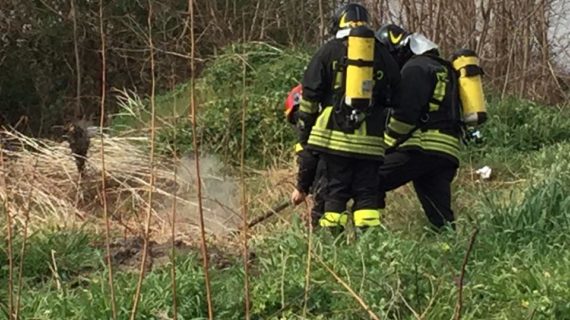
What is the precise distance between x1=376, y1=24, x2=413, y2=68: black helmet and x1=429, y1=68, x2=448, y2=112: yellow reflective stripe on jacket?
267mm

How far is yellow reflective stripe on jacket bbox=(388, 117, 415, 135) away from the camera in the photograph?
20.4ft

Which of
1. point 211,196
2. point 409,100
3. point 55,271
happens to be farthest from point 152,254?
point 211,196

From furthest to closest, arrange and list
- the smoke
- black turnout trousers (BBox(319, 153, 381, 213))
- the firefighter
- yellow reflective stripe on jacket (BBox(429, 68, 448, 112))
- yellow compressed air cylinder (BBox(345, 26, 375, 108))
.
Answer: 1. the smoke
2. yellow reflective stripe on jacket (BBox(429, 68, 448, 112))
3. the firefighter
4. black turnout trousers (BBox(319, 153, 381, 213))
5. yellow compressed air cylinder (BBox(345, 26, 375, 108))

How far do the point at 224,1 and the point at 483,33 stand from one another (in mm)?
4334

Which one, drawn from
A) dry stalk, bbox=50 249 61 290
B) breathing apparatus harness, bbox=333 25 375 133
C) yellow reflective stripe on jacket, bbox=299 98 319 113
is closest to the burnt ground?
dry stalk, bbox=50 249 61 290

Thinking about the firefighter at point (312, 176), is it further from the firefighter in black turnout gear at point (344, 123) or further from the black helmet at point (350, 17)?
the black helmet at point (350, 17)

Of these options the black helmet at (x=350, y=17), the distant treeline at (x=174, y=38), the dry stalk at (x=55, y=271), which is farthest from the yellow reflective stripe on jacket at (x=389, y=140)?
the distant treeline at (x=174, y=38)

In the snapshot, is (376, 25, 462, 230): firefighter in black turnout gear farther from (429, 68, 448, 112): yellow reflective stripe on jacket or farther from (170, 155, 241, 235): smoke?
(170, 155, 241, 235): smoke

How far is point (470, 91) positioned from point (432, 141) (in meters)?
0.45

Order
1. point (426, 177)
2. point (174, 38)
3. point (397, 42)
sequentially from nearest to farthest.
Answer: point (397, 42), point (426, 177), point (174, 38)

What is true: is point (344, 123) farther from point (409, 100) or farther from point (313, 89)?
point (409, 100)

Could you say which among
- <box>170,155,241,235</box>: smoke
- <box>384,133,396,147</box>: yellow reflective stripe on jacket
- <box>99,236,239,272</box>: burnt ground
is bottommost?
<box>170,155,241,235</box>: smoke

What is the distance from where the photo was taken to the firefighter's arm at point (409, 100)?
6.19 meters

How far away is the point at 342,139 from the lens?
6035mm
